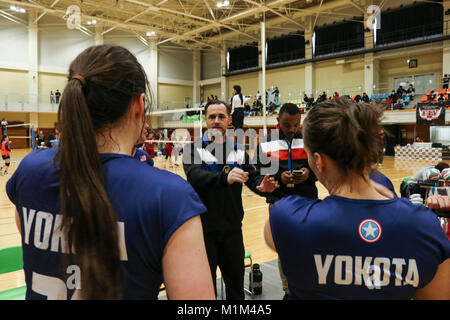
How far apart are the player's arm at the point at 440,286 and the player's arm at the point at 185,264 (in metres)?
0.70

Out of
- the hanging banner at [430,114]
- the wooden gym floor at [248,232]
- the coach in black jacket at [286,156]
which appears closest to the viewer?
the coach in black jacket at [286,156]

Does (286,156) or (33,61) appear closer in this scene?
(286,156)

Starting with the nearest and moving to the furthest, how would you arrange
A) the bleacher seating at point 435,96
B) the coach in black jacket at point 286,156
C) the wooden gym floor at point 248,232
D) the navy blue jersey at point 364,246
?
the navy blue jersey at point 364,246
the coach in black jacket at point 286,156
the wooden gym floor at point 248,232
the bleacher seating at point 435,96

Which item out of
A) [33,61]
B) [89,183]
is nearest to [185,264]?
[89,183]

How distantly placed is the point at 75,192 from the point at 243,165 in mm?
2053

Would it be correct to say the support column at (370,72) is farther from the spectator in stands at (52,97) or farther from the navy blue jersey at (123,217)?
the navy blue jersey at (123,217)

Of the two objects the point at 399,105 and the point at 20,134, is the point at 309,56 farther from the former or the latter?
the point at 20,134

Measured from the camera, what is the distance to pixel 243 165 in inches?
109

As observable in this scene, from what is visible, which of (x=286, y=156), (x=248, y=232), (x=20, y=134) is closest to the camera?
(x=286, y=156)

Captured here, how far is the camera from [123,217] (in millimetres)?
796

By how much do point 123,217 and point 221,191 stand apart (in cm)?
173

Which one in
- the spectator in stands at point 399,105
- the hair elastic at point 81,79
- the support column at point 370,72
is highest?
the support column at point 370,72

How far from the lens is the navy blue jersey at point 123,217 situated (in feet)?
2.58

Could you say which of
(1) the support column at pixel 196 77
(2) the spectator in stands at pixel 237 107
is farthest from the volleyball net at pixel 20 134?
(2) the spectator in stands at pixel 237 107
